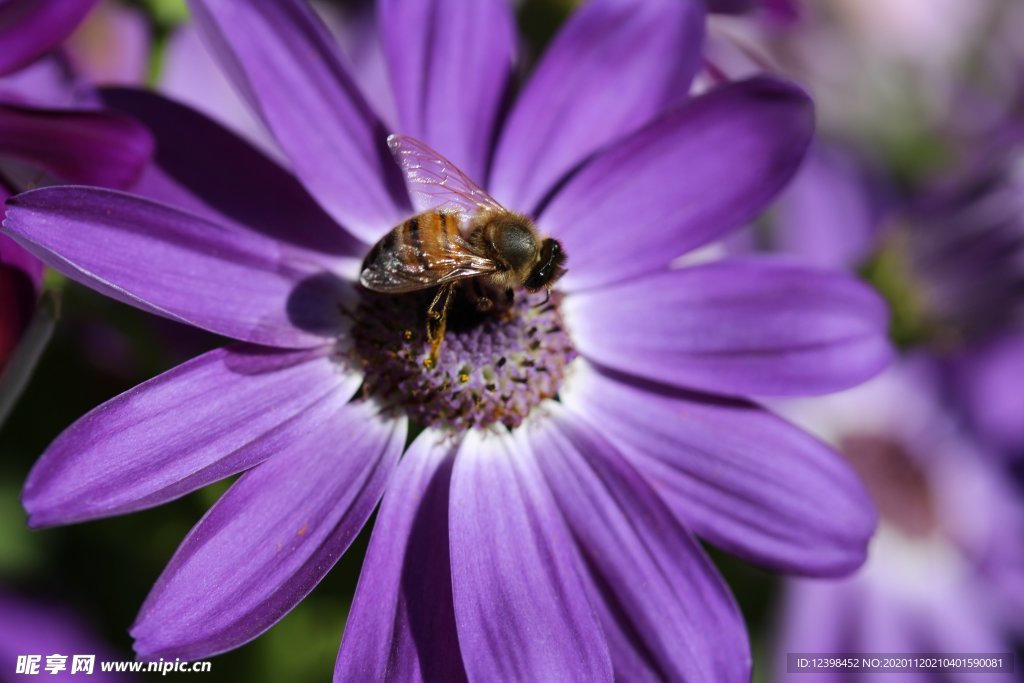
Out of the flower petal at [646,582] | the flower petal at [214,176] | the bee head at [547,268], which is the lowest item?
the flower petal at [646,582]

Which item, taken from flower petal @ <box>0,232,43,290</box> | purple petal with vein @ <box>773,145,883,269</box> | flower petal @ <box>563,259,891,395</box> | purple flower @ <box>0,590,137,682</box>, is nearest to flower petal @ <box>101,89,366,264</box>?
flower petal @ <box>0,232,43,290</box>

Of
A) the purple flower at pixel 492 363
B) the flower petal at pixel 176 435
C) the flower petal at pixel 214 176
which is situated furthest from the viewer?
the flower petal at pixel 214 176

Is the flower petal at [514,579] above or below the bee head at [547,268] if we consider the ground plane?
below

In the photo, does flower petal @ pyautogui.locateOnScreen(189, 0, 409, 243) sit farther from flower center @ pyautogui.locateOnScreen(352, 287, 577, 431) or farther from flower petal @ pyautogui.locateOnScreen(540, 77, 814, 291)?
flower petal @ pyautogui.locateOnScreen(540, 77, 814, 291)

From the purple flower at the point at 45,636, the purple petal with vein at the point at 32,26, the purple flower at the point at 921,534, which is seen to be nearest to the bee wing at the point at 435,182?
the purple petal with vein at the point at 32,26

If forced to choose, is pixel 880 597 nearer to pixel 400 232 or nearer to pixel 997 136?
pixel 997 136

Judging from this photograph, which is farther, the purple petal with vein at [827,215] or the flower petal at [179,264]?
the purple petal with vein at [827,215]

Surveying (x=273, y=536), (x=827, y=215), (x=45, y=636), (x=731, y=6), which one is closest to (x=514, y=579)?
(x=273, y=536)

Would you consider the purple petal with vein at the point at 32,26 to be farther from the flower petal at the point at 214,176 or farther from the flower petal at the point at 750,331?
the flower petal at the point at 750,331
